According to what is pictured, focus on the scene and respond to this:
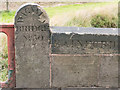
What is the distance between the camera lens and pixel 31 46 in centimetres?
343

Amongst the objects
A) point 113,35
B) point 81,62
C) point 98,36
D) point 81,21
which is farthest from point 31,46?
point 81,21

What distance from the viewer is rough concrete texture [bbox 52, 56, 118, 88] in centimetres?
351

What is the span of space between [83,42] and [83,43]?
0.02m

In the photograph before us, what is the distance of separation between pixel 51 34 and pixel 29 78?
0.81 metres

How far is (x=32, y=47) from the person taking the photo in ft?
11.3

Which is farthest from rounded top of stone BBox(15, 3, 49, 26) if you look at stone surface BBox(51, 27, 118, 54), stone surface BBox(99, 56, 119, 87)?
stone surface BBox(99, 56, 119, 87)

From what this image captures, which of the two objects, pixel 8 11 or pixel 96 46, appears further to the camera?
pixel 8 11

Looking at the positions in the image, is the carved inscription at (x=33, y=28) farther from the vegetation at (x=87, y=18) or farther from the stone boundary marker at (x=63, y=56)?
the vegetation at (x=87, y=18)

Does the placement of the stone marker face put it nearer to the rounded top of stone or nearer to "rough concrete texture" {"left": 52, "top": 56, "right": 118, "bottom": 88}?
the rounded top of stone

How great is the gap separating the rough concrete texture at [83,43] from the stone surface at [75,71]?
115mm

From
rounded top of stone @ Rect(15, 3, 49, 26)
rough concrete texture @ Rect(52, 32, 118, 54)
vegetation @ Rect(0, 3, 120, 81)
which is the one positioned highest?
vegetation @ Rect(0, 3, 120, 81)

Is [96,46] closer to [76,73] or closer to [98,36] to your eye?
[98,36]

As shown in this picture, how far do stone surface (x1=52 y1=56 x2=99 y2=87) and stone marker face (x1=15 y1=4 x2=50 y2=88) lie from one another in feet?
0.52

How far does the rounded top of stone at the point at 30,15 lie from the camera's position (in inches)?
129
